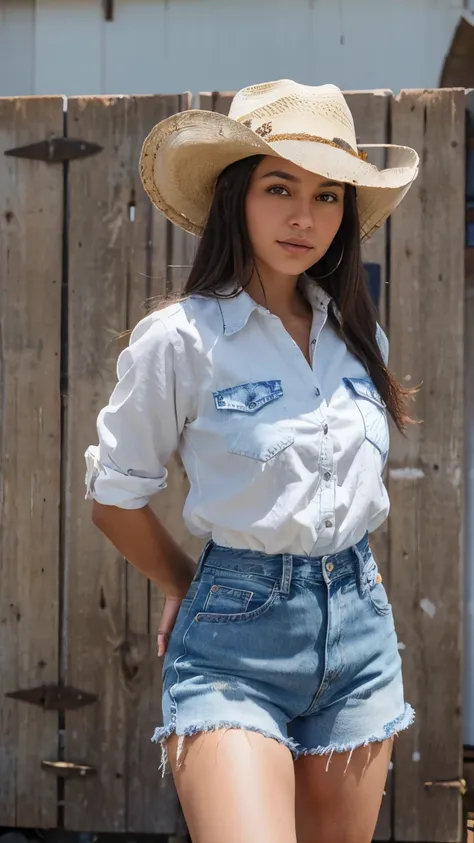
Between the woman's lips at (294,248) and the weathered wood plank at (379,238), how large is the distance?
1197mm

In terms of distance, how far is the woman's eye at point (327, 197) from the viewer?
6.02ft

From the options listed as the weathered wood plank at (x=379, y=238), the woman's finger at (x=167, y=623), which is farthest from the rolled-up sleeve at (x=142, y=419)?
the weathered wood plank at (x=379, y=238)

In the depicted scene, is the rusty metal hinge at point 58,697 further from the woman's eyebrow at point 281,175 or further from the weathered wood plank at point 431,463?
the woman's eyebrow at point 281,175

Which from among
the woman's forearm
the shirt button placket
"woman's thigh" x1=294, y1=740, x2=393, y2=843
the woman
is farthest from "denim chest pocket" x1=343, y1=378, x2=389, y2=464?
"woman's thigh" x1=294, y1=740, x2=393, y2=843

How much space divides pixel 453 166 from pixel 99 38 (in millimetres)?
1441

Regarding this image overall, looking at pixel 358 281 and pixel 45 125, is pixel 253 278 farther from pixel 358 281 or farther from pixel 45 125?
pixel 45 125

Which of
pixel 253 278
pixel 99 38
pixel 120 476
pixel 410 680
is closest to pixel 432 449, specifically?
pixel 410 680

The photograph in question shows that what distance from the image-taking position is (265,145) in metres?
1.71

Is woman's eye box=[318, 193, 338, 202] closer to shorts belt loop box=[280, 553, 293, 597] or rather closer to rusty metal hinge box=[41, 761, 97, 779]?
shorts belt loop box=[280, 553, 293, 597]

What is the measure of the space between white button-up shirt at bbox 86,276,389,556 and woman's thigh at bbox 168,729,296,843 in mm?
352

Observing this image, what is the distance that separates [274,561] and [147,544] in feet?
1.00

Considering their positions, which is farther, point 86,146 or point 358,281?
point 86,146

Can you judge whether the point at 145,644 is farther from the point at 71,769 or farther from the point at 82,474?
the point at 82,474

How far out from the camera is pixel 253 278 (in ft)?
6.24
